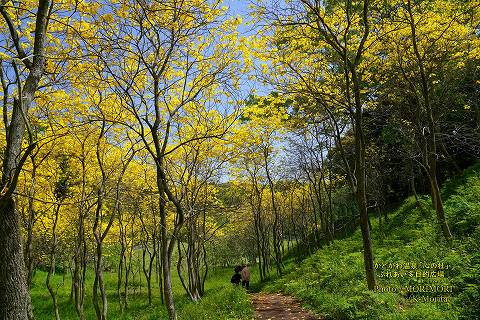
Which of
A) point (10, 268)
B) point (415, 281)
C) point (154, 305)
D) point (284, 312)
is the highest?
point (10, 268)

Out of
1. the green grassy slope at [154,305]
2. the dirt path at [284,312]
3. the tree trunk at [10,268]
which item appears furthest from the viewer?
the green grassy slope at [154,305]

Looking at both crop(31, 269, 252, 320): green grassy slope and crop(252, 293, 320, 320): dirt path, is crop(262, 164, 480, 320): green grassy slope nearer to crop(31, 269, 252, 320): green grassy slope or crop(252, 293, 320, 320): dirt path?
crop(252, 293, 320, 320): dirt path

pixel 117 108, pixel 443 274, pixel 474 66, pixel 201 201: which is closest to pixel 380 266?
pixel 443 274

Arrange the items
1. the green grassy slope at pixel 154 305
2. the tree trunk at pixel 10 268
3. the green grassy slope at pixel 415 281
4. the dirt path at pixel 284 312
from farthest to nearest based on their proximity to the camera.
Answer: the green grassy slope at pixel 154 305, the dirt path at pixel 284 312, the green grassy slope at pixel 415 281, the tree trunk at pixel 10 268

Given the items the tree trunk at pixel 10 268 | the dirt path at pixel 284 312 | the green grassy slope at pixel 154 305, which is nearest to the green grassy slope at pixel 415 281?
the dirt path at pixel 284 312

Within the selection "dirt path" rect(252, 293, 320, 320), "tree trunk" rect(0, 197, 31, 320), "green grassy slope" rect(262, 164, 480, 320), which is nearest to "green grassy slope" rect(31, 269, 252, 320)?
"dirt path" rect(252, 293, 320, 320)

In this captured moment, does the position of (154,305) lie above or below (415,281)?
below

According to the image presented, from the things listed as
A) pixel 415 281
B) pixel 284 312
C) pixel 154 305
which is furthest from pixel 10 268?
pixel 154 305

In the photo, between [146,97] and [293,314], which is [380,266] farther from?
[146,97]

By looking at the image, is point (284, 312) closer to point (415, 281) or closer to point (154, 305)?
point (415, 281)

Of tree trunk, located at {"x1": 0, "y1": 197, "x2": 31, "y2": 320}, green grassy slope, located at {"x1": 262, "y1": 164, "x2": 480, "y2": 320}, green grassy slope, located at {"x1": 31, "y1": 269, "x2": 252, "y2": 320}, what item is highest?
tree trunk, located at {"x1": 0, "y1": 197, "x2": 31, "y2": 320}

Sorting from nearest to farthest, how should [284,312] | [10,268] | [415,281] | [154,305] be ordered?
[10,268]
[415,281]
[284,312]
[154,305]

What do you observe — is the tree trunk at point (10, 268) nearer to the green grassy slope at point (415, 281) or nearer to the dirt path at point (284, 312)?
the green grassy slope at point (415, 281)

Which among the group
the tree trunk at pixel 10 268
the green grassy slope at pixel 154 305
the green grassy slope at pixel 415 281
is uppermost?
the tree trunk at pixel 10 268
